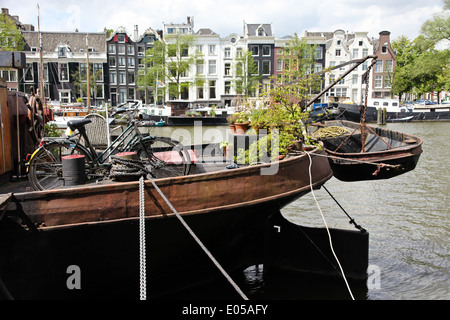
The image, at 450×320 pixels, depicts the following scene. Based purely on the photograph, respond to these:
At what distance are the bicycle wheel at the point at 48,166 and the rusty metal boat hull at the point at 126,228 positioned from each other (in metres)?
1.09

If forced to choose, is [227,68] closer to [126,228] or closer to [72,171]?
[72,171]

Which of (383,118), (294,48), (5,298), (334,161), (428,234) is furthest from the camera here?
(294,48)

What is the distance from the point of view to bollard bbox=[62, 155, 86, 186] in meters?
4.30


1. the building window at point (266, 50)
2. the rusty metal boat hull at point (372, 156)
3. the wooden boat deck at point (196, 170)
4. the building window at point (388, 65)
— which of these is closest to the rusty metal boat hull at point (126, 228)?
the wooden boat deck at point (196, 170)

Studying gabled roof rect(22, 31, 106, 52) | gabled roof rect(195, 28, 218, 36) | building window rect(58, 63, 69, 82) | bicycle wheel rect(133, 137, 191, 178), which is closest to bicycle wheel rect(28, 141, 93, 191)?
bicycle wheel rect(133, 137, 191, 178)

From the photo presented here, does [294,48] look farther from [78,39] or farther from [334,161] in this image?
[334,161]

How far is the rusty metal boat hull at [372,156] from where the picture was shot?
29.4 ft

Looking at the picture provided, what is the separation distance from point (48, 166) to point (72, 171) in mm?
678

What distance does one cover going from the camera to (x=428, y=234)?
808cm

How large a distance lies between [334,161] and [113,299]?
6637 millimetres

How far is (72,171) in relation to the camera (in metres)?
4.31

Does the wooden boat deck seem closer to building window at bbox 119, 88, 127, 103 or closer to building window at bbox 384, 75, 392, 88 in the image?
building window at bbox 119, 88, 127, 103

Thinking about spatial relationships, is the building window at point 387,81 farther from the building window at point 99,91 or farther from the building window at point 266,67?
the building window at point 99,91
